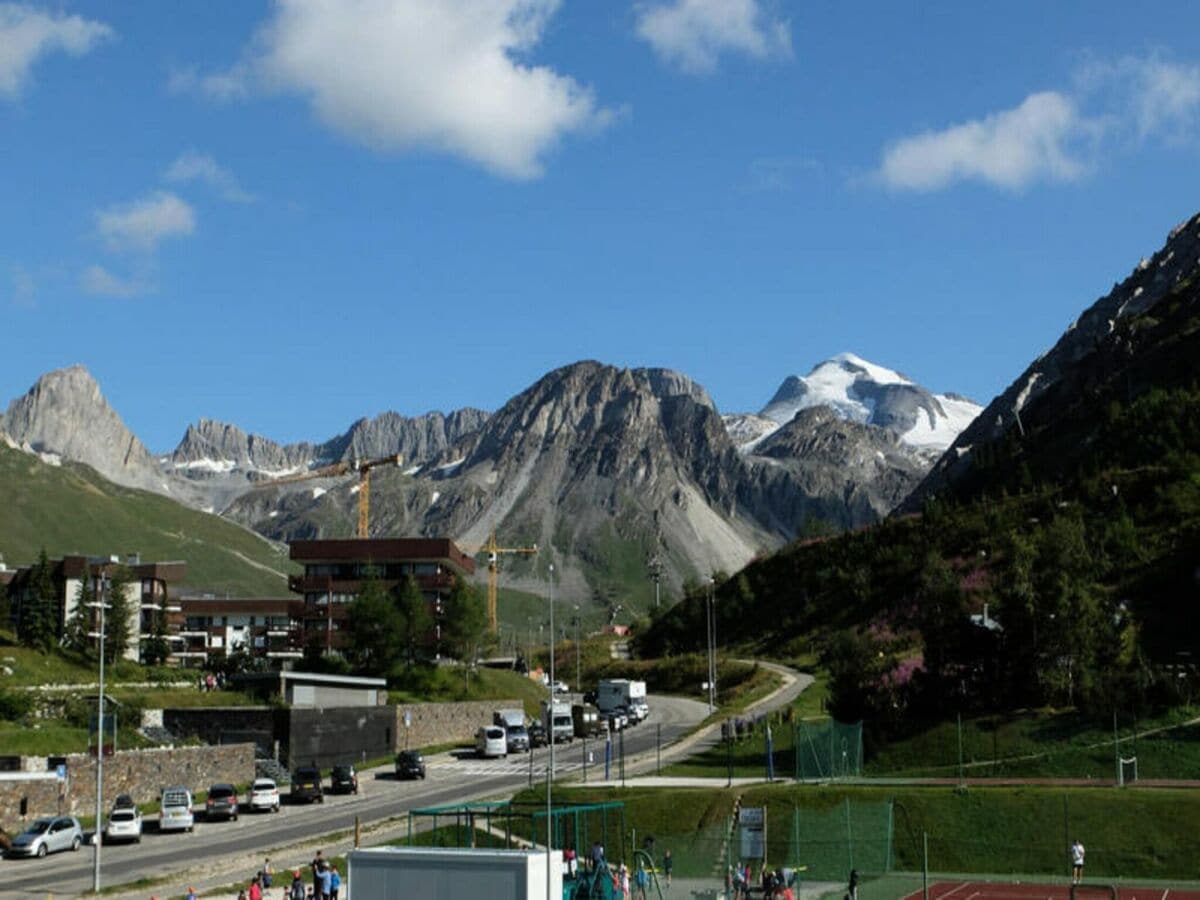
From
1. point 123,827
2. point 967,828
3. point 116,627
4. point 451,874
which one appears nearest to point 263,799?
point 123,827

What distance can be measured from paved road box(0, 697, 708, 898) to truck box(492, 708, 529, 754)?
4.31 ft

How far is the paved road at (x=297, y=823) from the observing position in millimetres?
52312

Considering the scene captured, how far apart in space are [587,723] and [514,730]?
24.0ft

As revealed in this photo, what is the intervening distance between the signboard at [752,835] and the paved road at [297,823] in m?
18.5

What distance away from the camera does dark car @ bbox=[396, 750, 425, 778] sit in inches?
3088

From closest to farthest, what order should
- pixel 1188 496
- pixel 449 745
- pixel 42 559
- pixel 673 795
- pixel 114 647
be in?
1. pixel 673 795
2. pixel 449 745
3. pixel 1188 496
4. pixel 114 647
5. pixel 42 559

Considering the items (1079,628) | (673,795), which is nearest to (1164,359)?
(1079,628)

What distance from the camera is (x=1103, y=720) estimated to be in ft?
216

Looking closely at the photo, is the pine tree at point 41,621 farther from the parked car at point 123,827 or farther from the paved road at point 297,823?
the parked car at point 123,827

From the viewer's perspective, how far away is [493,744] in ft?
293

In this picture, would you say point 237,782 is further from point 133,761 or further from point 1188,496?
point 1188,496

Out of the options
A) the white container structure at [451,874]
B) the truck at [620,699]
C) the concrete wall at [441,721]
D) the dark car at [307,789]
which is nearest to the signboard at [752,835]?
the white container structure at [451,874]

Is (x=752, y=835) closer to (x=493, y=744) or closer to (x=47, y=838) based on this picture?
(x=47, y=838)

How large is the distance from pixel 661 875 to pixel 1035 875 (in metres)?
13.2
